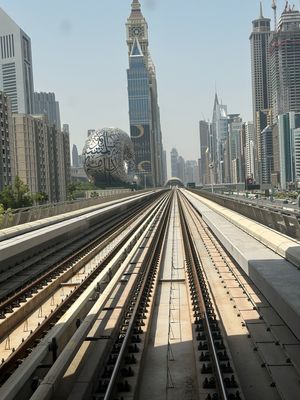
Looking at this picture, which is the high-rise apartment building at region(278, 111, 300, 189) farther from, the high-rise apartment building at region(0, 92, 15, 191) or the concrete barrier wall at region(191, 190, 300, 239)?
the concrete barrier wall at region(191, 190, 300, 239)

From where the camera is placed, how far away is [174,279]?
578 inches

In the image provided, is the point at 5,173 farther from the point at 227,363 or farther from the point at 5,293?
the point at 227,363

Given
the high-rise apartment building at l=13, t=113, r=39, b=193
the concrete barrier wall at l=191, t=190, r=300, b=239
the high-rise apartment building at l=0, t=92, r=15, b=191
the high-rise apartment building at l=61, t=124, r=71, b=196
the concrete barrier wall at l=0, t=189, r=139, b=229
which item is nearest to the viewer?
the concrete barrier wall at l=191, t=190, r=300, b=239

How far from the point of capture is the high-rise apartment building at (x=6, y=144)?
78562mm

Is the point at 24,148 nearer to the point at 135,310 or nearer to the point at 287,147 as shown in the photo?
the point at 135,310

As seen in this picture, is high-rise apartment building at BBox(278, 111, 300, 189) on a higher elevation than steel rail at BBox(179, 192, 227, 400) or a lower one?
higher

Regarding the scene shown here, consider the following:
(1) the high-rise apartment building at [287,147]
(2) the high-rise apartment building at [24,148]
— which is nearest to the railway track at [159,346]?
(2) the high-rise apartment building at [24,148]

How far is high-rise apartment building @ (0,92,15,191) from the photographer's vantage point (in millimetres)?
78562

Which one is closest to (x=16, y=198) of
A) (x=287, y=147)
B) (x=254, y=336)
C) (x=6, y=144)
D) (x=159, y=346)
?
(x=6, y=144)

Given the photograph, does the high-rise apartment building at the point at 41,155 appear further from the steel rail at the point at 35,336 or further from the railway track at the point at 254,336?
the railway track at the point at 254,336

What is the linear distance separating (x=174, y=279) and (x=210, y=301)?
3.31 metres

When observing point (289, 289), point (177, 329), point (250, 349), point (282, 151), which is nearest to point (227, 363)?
point (250, 349)

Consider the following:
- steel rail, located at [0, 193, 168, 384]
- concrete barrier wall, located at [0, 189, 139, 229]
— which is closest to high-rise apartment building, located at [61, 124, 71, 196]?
concrete barrier wall, located at [0, 189, 139, 229]

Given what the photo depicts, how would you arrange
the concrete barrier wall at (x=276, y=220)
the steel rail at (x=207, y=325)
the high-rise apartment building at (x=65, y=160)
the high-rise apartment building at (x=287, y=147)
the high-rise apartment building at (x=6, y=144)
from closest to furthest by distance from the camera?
the steel rail at (x=207, y=325)
the concrete barrier wall at (x=276, y=220)
the high-rise apartment building at (x=6, y=144)
the high-rise apartment building at (x=65, y=160)
the high-rise apartment building at (x=287, y=147)
